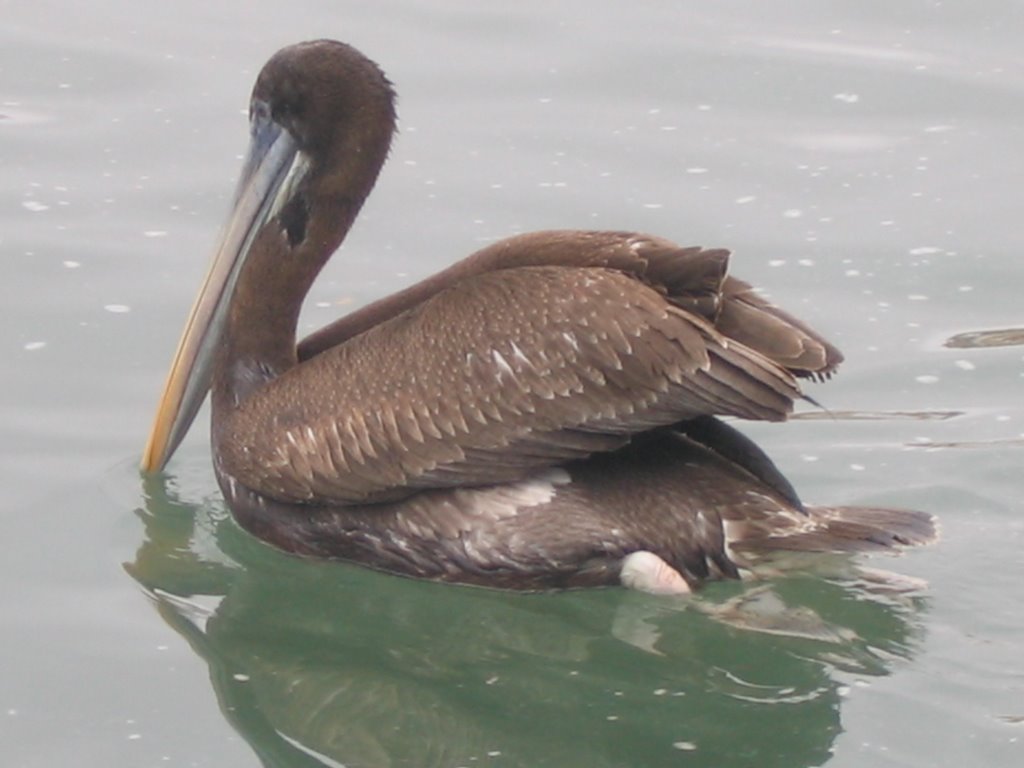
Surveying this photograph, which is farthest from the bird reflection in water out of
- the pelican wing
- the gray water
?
the pelican wing

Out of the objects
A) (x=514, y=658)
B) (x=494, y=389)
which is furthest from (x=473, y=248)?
(x=514, y=658)

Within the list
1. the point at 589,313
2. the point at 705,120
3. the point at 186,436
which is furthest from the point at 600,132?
the point at 589,313

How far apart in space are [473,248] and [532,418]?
2480 mm

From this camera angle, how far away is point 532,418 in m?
6.61

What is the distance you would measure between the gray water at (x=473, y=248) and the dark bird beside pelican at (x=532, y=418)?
0.17 meters

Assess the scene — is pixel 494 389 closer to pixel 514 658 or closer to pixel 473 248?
pixel 514 658

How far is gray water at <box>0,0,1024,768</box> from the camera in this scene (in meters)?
6.21

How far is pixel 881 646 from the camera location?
258 inches

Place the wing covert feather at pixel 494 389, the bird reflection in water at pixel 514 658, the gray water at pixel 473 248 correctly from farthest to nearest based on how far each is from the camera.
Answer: the wing covert feather at pixel 494 389
the gray water at pixel 473 248
the bird reflection in water at pixel 514 658

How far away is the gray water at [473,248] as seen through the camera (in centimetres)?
621

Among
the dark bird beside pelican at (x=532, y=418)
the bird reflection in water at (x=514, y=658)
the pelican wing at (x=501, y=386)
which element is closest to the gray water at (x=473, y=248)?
the bird reflection in water at (x=514, y=658)

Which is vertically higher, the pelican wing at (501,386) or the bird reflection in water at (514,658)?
the pelican wing at (501,386)

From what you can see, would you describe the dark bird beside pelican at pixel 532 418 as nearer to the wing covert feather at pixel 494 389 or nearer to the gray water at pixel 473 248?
the wing covert feather at pixel 494 389

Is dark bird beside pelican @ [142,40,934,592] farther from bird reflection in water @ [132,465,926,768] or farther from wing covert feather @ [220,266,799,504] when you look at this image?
bird reflection in water @ [132,465,926,768]
